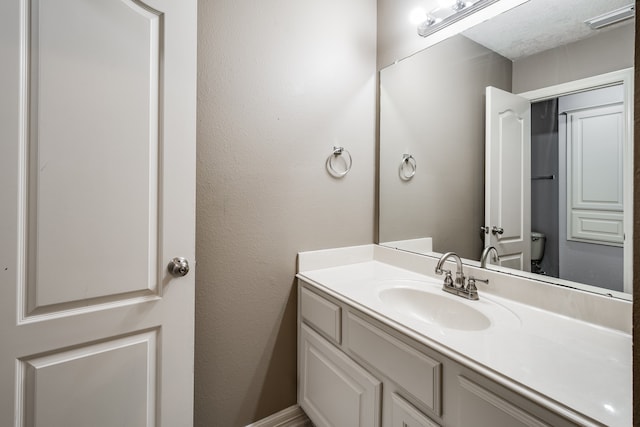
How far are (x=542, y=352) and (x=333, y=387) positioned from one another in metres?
0.78

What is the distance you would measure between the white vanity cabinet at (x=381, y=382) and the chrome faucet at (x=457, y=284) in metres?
0.42

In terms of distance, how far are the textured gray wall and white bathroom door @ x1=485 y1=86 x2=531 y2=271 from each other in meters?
0.68

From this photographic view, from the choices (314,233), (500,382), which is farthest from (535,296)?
(314,233)

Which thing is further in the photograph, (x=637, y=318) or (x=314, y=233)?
(x=314, y=233)

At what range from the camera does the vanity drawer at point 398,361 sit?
81cm

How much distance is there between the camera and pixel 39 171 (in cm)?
80

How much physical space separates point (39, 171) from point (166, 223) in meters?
0.35

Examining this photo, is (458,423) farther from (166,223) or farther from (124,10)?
(124,10)

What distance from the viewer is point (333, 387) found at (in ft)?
3.94

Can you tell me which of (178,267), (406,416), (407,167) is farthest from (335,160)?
(406,416)

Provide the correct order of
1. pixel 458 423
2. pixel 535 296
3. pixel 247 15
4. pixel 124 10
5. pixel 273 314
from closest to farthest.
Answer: pixel 458 423 < pixel 124 10 < pixel 535 296 < pixel 247 15 < pixel 273 314

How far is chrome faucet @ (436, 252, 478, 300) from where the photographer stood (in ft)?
3.80

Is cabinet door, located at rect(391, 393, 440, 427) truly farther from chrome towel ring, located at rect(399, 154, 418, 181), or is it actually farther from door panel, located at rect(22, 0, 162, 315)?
chrome towel ring, located at rect(399, 154, 418, 181)

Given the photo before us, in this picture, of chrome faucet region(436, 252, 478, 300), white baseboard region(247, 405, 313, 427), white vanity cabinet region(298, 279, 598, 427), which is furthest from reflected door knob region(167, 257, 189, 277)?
chrome faucet region(436, 252, 478, 300)
